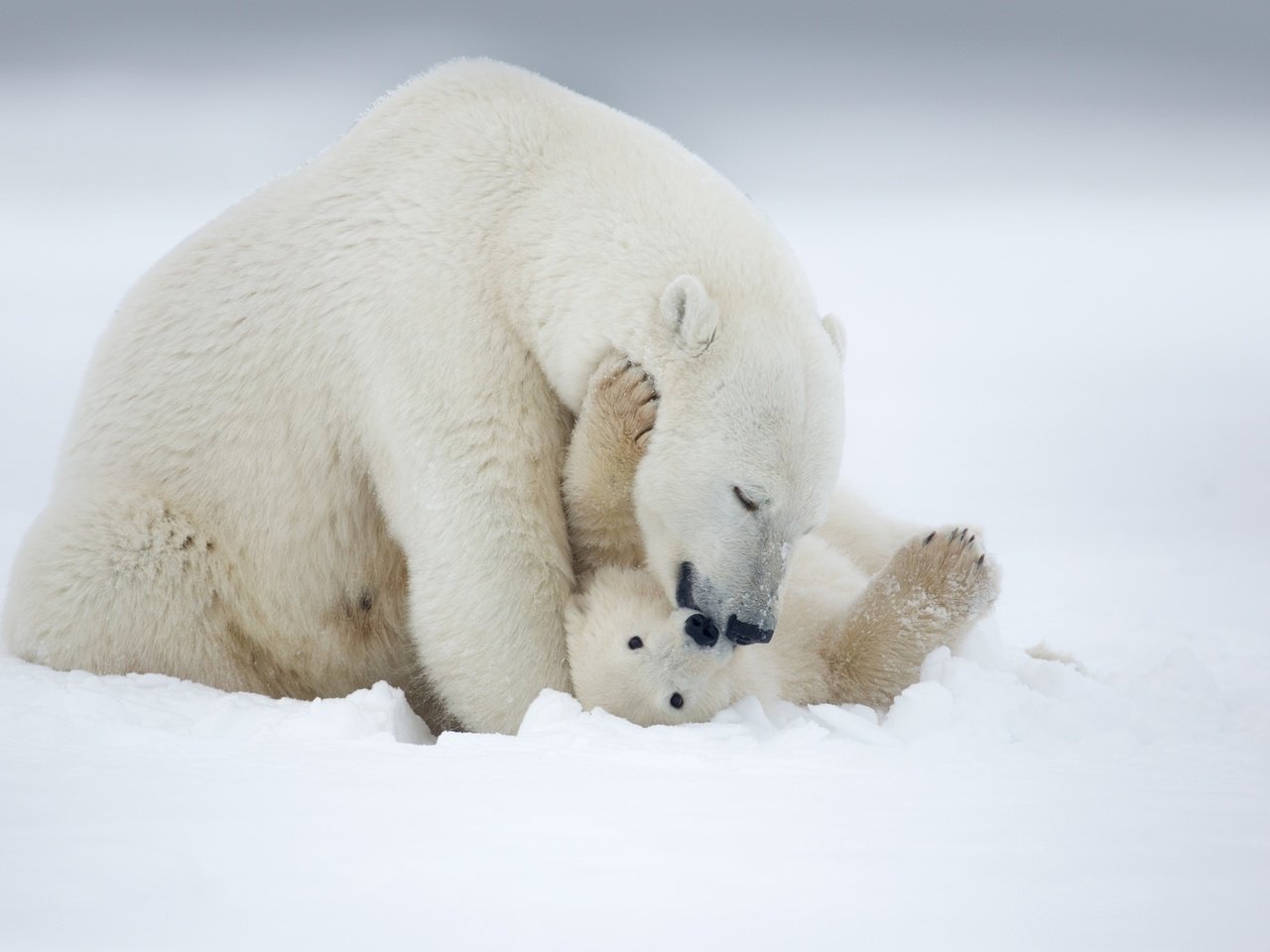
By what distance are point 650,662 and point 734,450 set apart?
57cm

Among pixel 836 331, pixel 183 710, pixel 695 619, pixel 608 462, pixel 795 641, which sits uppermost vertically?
pixel 836 331

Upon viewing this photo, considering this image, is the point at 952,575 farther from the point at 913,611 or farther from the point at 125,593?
the point at 125,593

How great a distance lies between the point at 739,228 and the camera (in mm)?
3268

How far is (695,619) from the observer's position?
3006 mm

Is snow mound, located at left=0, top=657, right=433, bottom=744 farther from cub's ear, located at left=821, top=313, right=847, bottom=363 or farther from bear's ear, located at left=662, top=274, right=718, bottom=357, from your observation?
cub's ear, located at left=821, top=313, right=847, bottom=363

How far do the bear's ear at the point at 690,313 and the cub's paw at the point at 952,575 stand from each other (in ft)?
3.00

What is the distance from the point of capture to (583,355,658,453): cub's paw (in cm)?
306

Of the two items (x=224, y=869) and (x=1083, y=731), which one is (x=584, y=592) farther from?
(x=224, y=869)

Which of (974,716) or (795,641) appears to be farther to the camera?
(795,641)

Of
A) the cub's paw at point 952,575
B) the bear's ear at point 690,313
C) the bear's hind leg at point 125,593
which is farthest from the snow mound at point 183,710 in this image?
the cub's paw at point 952,575

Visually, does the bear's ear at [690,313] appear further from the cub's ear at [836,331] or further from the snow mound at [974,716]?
the snow mound at [974,716]

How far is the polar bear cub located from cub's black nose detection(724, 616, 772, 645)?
0.10 ft

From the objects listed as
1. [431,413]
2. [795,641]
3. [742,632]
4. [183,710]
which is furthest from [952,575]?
[183,710]

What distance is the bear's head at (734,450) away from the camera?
2.98m
